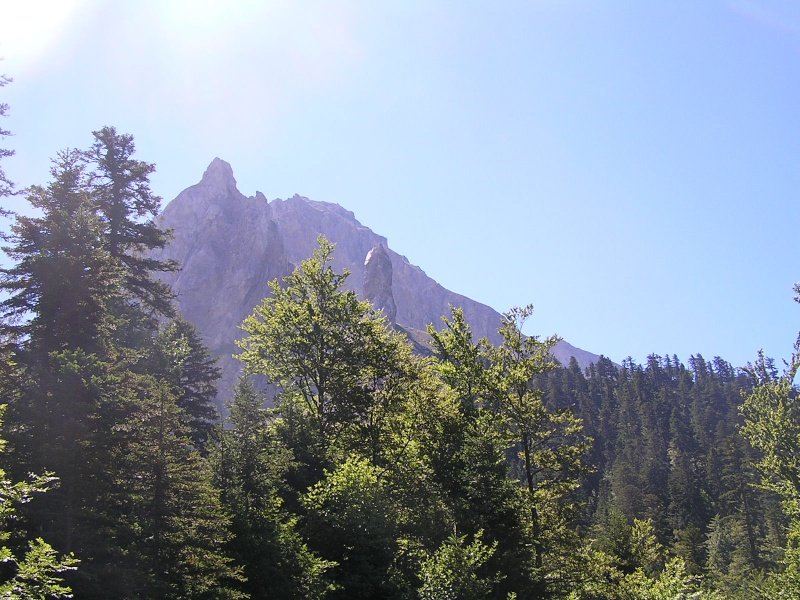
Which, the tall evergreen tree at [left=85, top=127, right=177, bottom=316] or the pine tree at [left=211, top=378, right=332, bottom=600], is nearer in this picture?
the pine tree at [left=211, top=378, right=332, bottom=600]

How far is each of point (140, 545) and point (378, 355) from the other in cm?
1379

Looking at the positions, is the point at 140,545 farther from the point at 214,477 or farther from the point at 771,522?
the point at 771,522

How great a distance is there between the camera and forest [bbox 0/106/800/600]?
14.1 m

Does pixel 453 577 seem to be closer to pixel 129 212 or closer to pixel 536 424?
pixel 536 424

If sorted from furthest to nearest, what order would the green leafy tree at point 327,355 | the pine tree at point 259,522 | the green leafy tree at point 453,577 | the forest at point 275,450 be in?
the green leafy tree at point 327,355 < the green leafy tree at point 453,577 < the pine tree at point 259,522 < the forest at point 275,450

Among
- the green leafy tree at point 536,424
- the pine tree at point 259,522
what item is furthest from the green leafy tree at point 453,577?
the green leafy tree at point 536,424

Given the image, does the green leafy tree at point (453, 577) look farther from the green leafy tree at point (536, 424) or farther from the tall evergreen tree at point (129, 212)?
the tall evergreen tree at point (129, 212)

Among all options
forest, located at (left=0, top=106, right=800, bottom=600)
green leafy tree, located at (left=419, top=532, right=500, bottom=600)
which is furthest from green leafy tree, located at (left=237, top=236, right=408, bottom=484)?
green leafy tree, located at (left=419, top=532, right=500, bottom=600)

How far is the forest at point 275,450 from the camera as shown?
14.1 metres

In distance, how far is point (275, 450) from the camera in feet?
62.5

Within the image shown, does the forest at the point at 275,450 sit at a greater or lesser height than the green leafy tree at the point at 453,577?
greater

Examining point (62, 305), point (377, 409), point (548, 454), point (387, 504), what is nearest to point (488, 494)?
point (387, 504)

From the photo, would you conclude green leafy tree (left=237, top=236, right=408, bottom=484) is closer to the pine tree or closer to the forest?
the forest

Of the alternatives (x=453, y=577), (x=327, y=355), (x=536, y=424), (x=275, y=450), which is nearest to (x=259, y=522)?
(x=275, y=450)
